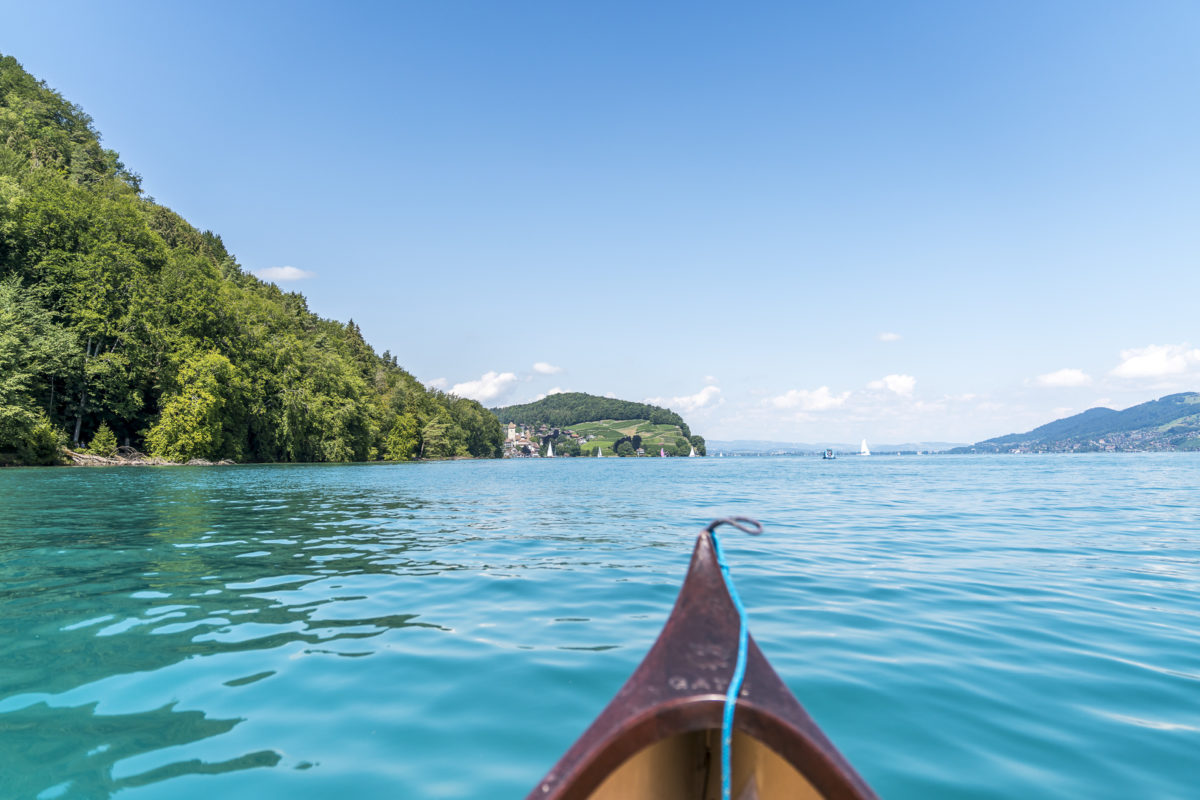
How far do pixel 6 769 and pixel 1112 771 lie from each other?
6.80 meters

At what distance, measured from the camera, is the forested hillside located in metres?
40.2

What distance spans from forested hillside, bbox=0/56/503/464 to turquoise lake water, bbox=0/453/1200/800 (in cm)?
3516

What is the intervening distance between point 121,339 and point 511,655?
5569cm

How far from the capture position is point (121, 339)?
47.1 meters

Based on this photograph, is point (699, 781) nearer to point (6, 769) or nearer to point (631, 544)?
point (6, 769)

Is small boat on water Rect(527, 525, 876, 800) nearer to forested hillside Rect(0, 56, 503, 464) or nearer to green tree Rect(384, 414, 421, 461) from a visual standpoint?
forested hillside Rect(0, 56, 503, 464)

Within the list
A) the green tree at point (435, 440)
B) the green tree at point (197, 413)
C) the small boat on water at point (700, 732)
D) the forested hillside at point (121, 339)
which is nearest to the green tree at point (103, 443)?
the forested hillside at point (121, 339)

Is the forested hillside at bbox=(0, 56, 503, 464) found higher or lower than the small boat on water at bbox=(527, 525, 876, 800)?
higher

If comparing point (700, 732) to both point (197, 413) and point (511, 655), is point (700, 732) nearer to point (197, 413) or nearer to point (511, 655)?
point (511, 655)

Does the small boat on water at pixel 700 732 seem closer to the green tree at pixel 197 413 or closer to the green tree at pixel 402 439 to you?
the green tree at pixel 197 413

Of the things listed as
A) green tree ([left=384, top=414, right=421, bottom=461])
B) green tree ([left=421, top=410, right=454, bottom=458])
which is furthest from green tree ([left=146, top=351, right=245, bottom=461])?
green tree ([left=421, top=410, right=454, bottom=458])

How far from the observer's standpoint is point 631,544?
A: 13.3m

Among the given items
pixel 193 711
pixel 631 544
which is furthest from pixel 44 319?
pixel 193 711

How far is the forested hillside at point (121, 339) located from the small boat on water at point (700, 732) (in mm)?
44306
